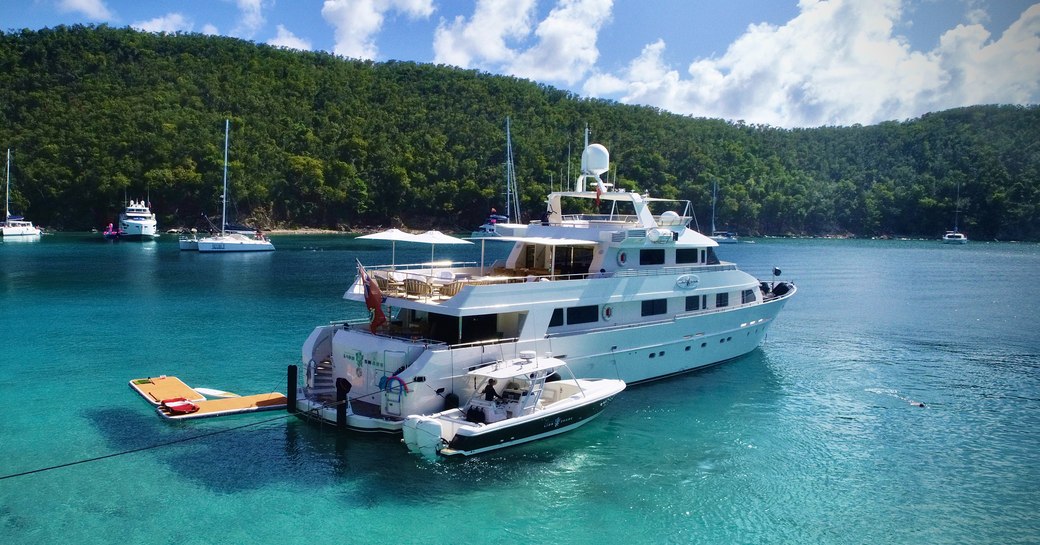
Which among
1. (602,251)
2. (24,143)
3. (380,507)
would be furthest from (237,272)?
(24,143)

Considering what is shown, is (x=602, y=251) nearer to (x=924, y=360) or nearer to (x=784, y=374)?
(x=784, y=374)

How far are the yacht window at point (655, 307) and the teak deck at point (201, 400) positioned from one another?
12.1m

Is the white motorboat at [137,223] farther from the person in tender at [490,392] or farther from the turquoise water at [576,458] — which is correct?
the person in tender at [490,392]

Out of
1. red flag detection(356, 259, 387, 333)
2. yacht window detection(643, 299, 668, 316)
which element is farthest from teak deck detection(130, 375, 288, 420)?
yacht window detection(643, 299, 668, 316)

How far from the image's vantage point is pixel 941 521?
15.3 meters

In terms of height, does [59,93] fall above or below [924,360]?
above

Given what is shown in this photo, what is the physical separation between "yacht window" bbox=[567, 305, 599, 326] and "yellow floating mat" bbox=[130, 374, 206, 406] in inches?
442

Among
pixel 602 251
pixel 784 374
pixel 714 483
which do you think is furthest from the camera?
pixel 784 374

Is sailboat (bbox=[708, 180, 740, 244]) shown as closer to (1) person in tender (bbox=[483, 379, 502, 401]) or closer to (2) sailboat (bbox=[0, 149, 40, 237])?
Answer: (1) person in tender (bbox=[483, 379, 502, 401])

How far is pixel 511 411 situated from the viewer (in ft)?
60.6

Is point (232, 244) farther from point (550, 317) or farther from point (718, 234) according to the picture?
point (718, 234)

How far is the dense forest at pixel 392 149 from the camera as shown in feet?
385

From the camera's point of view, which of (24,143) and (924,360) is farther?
(24,143)

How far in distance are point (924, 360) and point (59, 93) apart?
5688 inches
